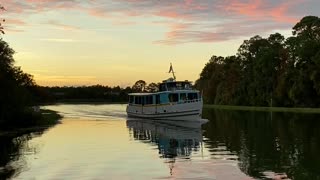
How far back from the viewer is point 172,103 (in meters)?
76.2

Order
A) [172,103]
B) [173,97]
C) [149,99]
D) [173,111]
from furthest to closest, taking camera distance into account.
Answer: [149,99]
[173,97]
[172,103]
[173,111]

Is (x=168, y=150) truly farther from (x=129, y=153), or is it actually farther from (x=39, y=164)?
(x=39, y=164)

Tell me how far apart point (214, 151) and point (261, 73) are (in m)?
101

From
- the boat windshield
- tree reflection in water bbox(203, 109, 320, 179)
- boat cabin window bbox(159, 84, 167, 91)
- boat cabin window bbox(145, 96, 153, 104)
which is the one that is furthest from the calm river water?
boat cabin window bbox(145, 96, 153, 104)

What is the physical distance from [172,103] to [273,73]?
58518 millimetres

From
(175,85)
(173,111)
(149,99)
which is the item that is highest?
(175,85)

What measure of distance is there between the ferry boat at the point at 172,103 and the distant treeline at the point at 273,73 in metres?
37.1

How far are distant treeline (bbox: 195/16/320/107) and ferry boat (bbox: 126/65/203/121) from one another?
37.1 m

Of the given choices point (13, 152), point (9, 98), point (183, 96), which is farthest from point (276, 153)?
point (183, 96)

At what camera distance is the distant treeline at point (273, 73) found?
110 metres

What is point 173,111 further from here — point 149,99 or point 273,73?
point 273,73

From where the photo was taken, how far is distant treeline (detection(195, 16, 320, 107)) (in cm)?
10988

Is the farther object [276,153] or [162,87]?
[162,87]

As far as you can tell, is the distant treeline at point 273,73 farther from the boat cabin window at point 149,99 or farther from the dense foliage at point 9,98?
the dense foliage at point 9,98
